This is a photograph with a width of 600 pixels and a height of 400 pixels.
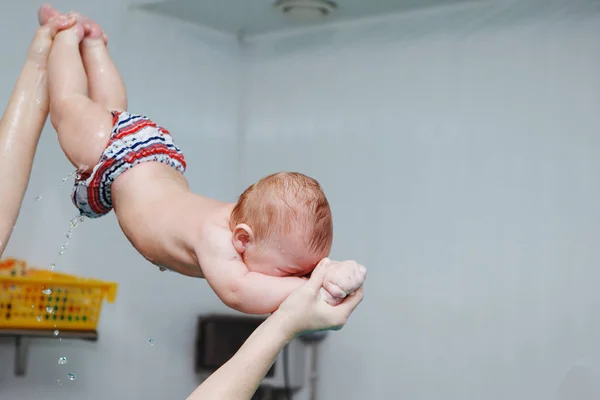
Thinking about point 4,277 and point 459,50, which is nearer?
point 4,277

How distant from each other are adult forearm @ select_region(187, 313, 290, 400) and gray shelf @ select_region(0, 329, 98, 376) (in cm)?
163

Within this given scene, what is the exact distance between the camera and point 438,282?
3607mm

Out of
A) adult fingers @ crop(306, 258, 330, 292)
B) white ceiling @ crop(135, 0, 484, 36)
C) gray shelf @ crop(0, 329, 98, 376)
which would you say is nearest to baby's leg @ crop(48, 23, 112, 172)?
adult fingers @ crop(306, 258, 330, 292)

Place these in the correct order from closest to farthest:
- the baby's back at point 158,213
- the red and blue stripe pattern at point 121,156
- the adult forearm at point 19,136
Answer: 1. the baby's back at point 158,213
2. the red and blue stripe pattern at point 121,156
3. the adult forearm at point 19,136

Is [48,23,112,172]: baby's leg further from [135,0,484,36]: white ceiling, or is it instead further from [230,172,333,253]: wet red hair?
[135,0,484,36]: white ceiling

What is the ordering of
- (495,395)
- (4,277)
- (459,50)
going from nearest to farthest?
1. (4,277)
2. (495,395)
3. (459,50)

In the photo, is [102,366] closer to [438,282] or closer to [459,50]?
[438,282]

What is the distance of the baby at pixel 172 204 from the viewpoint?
1.58 m

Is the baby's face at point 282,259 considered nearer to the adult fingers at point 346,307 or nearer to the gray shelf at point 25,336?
the adult fingers at point 346,307

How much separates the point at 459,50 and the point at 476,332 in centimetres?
114

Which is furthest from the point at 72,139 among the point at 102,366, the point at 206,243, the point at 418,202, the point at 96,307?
the point at 418,202

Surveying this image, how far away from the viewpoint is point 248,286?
1576 millimetres

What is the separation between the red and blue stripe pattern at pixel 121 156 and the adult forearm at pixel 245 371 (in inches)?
26.5

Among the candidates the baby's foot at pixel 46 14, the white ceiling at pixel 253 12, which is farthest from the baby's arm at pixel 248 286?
the white ceiling at pixel 253 12
